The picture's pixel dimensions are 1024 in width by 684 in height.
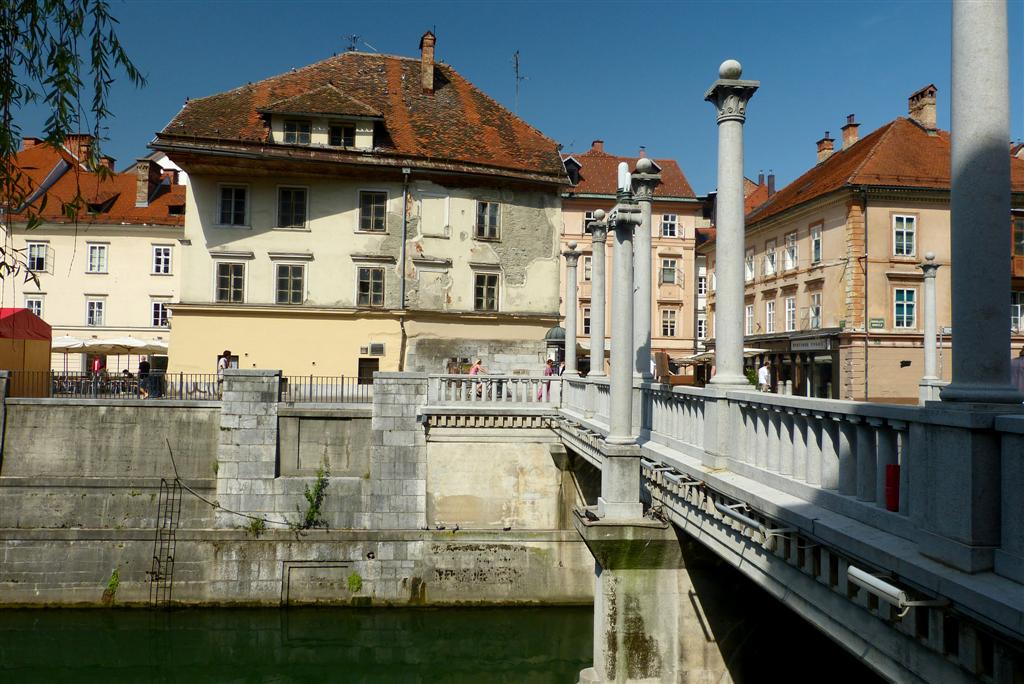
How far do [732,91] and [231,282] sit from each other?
20.8 m

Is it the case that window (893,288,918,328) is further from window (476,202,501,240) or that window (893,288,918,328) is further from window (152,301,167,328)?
window (152,301,167,328)

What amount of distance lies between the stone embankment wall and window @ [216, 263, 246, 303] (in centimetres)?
731

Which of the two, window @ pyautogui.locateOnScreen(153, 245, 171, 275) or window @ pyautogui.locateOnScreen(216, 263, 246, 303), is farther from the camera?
window @ pyautogui.locateOnScreen(153, 245, 171, 275)

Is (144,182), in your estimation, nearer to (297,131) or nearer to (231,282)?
(231,282)

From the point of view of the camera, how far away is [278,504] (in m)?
17.5

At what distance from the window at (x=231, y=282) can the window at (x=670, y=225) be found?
30223 mm

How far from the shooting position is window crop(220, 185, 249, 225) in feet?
79.5

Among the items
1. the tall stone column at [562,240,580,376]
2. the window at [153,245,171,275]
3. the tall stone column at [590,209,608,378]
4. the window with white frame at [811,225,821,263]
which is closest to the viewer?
the tall stone column at [590,209,608,378]

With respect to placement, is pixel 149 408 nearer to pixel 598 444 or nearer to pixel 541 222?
pixel 598 444

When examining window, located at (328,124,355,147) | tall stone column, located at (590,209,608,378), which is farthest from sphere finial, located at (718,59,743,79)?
window, located at (328,124,355,147)

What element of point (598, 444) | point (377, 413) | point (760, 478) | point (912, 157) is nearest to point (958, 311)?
point (760, 478)

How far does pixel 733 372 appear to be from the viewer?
7027 mm

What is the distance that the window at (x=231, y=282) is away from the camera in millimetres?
24438

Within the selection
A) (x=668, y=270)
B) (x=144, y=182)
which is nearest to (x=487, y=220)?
(x=144, y=182)
